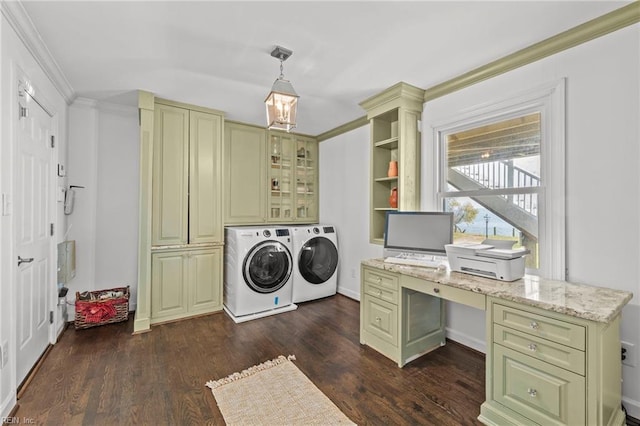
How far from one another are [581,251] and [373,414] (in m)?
1.75

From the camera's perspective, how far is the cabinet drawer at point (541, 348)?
142 centimetres

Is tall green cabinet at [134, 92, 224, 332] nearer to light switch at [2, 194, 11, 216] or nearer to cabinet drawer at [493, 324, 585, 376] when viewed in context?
light switch at [2, 194, 11, 216]

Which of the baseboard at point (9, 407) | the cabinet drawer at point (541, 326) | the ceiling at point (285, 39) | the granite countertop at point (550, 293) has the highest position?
the ceiling at point (285, 39)

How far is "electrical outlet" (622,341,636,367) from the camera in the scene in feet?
5.76

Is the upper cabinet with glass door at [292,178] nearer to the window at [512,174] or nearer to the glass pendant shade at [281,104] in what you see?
the glass pendant shade at [281,104]

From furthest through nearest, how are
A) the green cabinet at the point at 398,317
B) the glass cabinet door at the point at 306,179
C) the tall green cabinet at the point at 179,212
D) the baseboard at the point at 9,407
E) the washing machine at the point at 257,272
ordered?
the glass cabinet door at the point at 306,179, the washing machine at the point at 257,272, the tall green cabinet at the point at 179,212, the green cabinet at the point at 398,317, the baseboard at the point at 9,407

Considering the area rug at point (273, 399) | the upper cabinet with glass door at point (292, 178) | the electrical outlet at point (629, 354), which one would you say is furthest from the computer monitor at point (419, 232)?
the upper cabinet with glass door at point (292, 178)

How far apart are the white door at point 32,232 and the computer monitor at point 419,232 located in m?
2.82

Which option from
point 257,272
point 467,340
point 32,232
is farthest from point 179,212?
point 467,340

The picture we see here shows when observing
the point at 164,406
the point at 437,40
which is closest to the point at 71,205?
the point at 164,406

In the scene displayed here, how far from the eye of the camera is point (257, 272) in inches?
135

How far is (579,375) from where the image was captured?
141cm

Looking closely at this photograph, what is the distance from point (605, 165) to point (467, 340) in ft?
5.59

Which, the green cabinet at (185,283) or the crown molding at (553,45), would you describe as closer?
the crown molding at (553,45)
